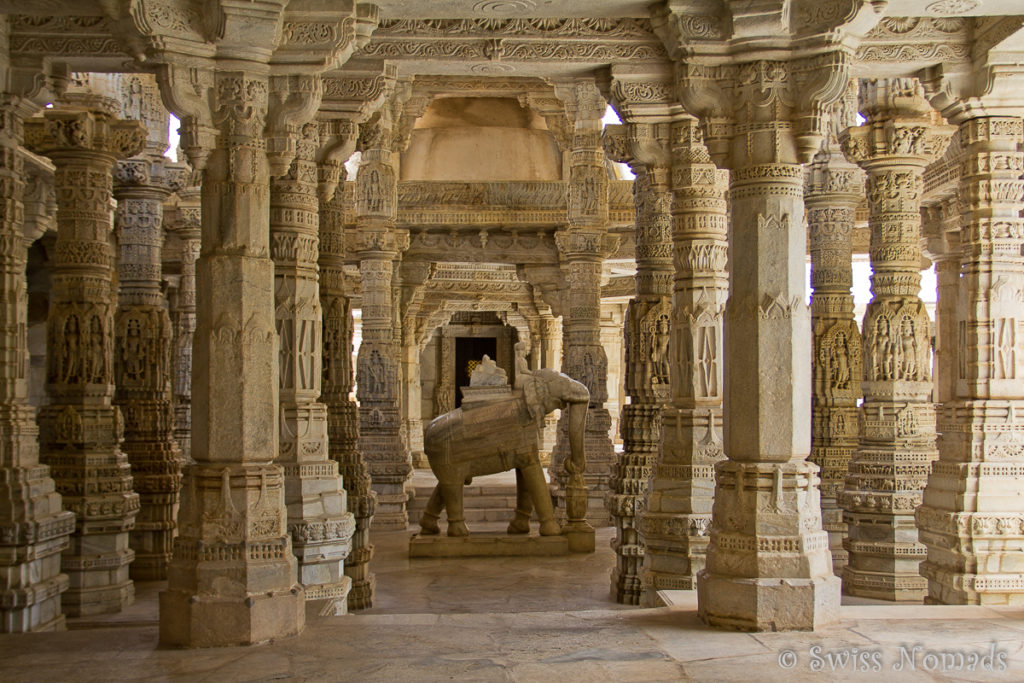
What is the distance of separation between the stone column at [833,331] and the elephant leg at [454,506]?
4.26 meters

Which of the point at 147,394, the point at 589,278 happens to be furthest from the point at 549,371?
the point at 147,394

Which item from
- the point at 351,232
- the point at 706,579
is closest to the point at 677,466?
the point at 706,579

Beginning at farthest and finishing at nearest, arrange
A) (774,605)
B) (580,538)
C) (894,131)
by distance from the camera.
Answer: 1. (580,538)
2. (894,131)
3. (774,605)

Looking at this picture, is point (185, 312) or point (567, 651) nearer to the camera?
point (567, 651)

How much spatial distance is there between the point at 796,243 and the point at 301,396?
4.22 m

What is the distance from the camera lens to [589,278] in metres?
14.8

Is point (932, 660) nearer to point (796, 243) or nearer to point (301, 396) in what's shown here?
point (796, 243)

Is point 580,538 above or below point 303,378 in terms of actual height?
below

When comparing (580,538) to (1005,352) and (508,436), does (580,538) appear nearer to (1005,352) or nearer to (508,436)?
(508,436)

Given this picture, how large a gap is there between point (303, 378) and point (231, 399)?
266 centimetres

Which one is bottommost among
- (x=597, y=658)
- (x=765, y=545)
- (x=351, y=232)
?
(x=597, y=658)

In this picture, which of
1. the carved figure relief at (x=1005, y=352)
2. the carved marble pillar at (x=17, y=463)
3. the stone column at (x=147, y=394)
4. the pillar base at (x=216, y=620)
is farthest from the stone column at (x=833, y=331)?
the carved marble pillar at (x=17, y=463)

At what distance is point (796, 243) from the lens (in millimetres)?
5957

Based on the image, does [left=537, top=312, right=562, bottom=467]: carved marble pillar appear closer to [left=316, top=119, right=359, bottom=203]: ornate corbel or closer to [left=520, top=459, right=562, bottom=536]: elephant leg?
[left=520, top=459, right=562, bottom=536]: elephant leg
